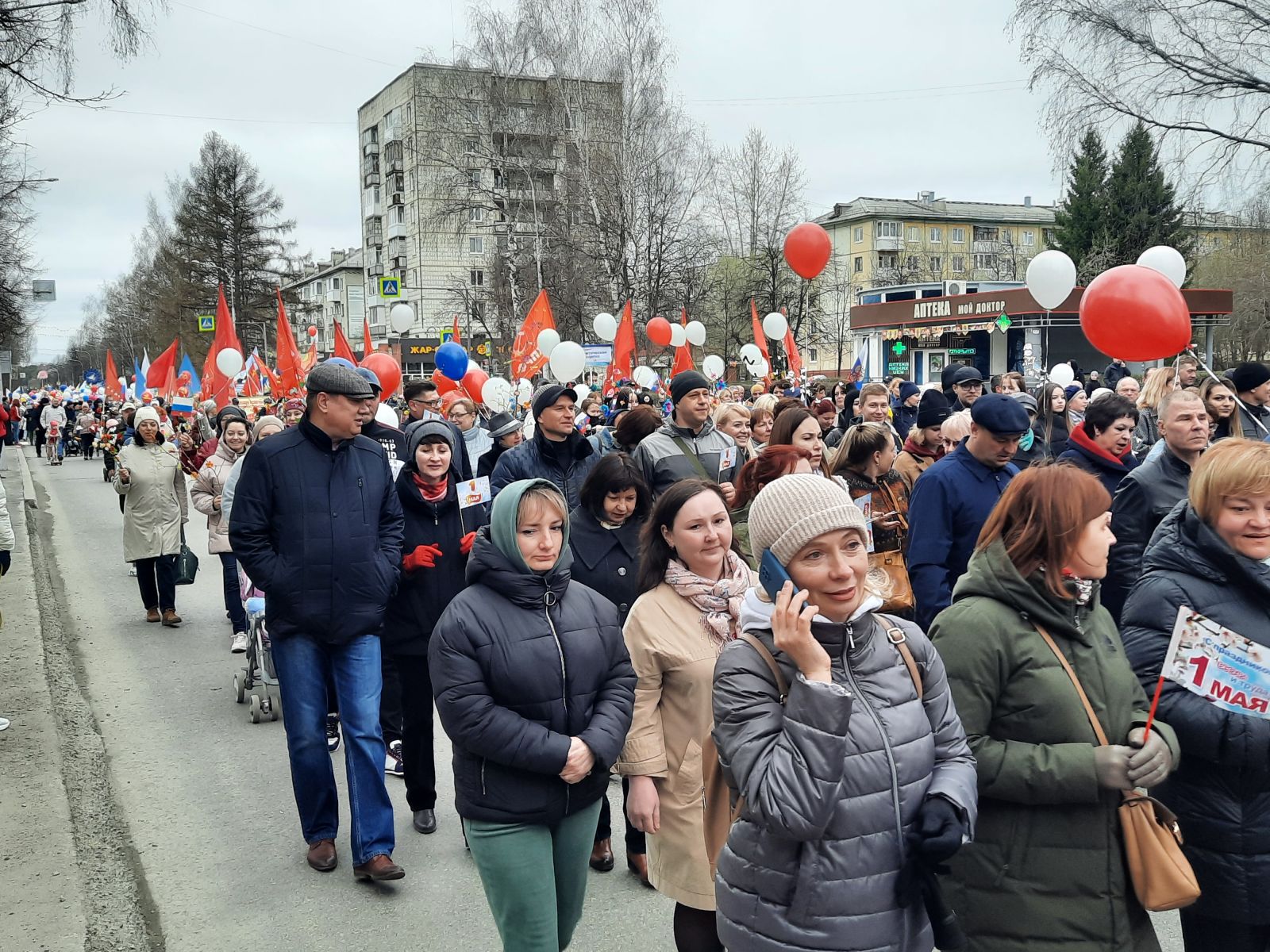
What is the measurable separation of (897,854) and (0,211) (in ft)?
54.7

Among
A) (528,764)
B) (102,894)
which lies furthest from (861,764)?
(102,894)

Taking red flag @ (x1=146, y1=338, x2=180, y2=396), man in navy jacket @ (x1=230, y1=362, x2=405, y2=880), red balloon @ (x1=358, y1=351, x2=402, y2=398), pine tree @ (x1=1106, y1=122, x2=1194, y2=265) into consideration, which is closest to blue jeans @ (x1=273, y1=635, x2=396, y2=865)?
man in navy jacket @ (x1=230, y1=362, x2=405, y2=880)

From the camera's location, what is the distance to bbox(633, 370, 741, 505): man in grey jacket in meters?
6.27

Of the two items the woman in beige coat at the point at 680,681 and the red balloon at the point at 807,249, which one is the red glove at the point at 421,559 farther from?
the red balloon at the point at 807,249

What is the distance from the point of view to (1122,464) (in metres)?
5.68

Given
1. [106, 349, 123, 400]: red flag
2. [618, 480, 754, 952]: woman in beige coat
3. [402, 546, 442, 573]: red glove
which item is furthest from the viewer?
[106, 349, 123, 400]: red flag

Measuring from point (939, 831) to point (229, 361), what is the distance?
1630 centimetres

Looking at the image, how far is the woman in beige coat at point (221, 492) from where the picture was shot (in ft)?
29.0

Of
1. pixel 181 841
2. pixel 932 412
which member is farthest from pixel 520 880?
pixel 932 412

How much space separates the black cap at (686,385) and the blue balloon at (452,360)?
21.1 ft

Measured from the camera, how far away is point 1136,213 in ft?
146

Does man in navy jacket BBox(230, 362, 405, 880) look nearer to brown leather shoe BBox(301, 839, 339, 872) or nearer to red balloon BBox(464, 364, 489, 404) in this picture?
brown leather shoe BBox(301, 839, 339, 872)

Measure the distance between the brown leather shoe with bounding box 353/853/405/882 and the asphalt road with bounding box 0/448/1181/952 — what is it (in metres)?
0.04

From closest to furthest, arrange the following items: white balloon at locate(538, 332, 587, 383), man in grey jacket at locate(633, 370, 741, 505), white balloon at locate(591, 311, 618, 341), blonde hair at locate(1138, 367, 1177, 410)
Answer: man in grey jacket at locate(633, 370, 741, 505), blonde hair at locate(1138, 367, 1177, 410), white balloon at locate(538, 332, 587, 383), white balloon at locate(591, 311, 618, 341)
